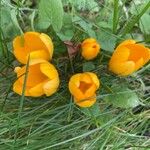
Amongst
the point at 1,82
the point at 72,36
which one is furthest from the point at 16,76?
the point at 72,36

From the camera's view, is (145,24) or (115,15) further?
(145,24)

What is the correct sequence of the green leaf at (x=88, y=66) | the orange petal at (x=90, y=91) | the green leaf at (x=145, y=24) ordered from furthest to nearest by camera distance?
the green leaf at (x=145, y=24) < the green leaf at (x=88, y=66) < the orange petal at (x=90, y=91)

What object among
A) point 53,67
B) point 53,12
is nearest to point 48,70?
point 53,67

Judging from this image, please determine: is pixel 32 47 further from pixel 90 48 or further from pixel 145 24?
pixel 145 24

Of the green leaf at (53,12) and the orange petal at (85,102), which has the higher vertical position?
the green leaf at (53,12)

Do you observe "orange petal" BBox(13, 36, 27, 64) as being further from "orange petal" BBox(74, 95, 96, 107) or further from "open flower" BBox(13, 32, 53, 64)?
"orange petal" BBox(74, 95, 96, 107)

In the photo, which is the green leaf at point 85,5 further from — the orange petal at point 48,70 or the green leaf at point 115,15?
the orange petal at point 48,70

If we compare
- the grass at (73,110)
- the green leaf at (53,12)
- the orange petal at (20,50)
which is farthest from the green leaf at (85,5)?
the orange petal at (20,50)
